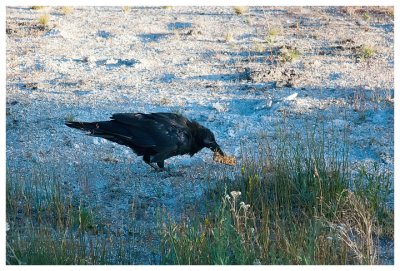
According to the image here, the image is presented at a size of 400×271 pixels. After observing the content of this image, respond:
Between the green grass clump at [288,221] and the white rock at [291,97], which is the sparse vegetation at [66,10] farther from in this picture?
the green grass clump at [288,221]

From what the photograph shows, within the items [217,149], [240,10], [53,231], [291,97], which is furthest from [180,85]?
[53,231]

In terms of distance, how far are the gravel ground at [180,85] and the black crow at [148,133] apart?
0.34 metres

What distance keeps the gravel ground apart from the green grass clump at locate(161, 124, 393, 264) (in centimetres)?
50

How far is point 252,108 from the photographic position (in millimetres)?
10586

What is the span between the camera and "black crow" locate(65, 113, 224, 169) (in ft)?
25.8

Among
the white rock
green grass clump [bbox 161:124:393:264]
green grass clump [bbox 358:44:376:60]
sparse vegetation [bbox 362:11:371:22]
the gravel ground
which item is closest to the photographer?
green grass clump [bbox 161:124:393:264]

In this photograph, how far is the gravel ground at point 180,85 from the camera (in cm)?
827

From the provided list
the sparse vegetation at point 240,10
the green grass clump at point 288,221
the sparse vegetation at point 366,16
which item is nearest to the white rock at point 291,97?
the green grass clump at point 288,221

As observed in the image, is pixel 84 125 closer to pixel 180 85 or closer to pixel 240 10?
pixel 180 85

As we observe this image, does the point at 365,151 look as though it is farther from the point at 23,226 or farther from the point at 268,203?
the point at 23,226

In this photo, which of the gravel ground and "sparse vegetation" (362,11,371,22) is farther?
"sparse vegetation" (362,11,371,22)

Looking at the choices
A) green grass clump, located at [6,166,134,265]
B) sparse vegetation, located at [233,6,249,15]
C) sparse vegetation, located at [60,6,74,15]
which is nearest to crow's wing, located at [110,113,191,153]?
green grass clump, located at [6,166,134,265]

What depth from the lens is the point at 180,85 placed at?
1153 cm

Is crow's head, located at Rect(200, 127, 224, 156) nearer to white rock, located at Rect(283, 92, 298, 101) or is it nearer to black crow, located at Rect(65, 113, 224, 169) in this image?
black crow, located at Rect(65, 113, 224, 169)
